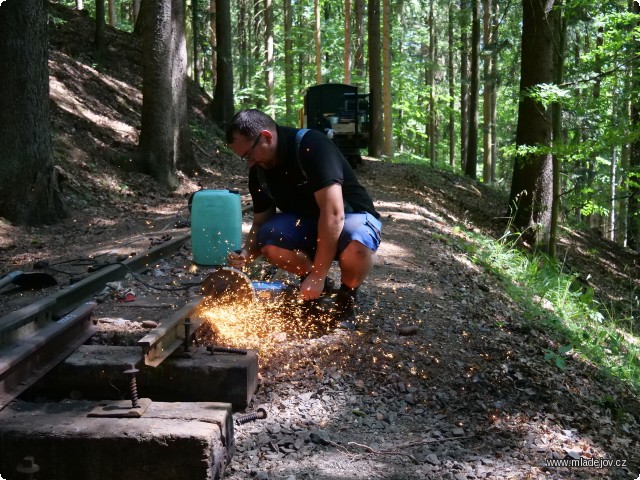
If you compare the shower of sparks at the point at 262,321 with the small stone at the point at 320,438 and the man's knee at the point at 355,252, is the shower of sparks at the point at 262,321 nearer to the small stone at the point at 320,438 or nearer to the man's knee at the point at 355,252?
the man's knee at the point at 355,252

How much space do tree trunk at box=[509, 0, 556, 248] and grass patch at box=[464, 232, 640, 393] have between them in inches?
53.4

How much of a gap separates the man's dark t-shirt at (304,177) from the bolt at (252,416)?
150 cm

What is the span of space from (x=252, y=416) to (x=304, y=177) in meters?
1.75

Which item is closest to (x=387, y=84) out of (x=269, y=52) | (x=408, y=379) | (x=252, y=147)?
(x=269, y=52)

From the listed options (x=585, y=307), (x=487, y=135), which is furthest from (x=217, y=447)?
(x=487, y=135)

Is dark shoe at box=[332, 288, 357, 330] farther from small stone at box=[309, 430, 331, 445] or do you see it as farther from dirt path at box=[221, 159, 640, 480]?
small stone at box=[309, 430, 331, 445]

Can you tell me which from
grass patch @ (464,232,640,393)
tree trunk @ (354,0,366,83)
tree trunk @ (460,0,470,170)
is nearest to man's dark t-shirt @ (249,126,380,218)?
grass patch @ (464,232,640,393)

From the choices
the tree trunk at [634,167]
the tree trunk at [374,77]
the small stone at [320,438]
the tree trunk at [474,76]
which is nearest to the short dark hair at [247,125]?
the small stone at [320,438]

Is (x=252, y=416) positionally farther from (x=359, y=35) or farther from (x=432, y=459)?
(x=359, y=35)

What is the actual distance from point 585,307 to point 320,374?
6384 millimetres

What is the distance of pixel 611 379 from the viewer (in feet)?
18.9

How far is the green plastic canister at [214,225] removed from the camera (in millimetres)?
6605

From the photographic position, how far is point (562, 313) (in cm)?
826

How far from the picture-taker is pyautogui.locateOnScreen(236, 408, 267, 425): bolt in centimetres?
357
